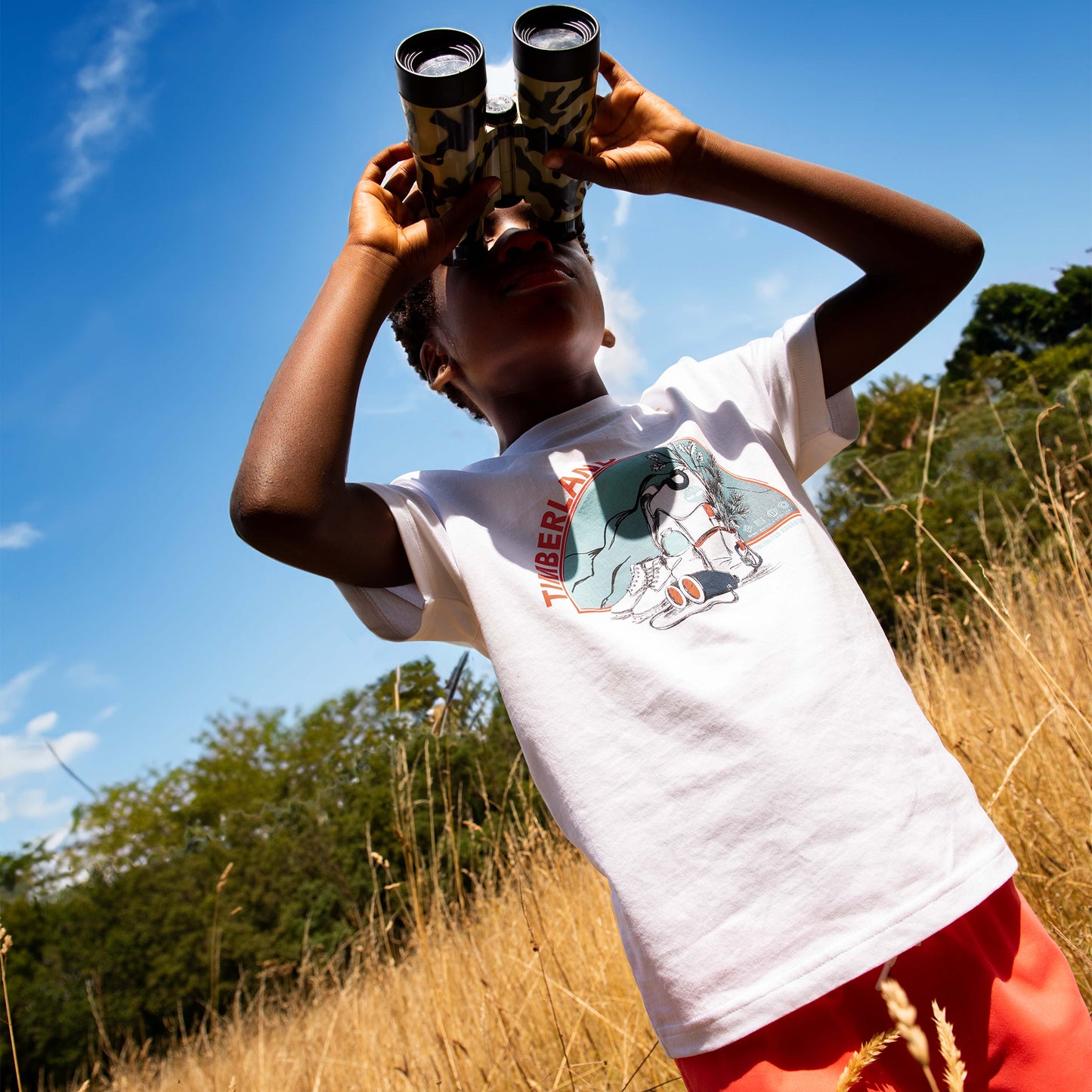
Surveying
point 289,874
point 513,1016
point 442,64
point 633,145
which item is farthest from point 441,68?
point 289,874

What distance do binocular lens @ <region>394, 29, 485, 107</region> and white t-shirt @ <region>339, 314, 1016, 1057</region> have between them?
0.51 m

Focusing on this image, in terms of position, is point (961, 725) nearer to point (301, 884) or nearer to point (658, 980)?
point (658, 980)

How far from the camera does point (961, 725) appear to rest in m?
2.21

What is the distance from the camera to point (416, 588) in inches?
46.5

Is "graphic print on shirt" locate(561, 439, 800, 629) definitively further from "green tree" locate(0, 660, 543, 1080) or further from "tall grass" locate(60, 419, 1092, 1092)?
"green tree" locate(0, 660, 543, 1080)

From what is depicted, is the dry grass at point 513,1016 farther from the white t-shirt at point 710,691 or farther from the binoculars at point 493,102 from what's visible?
the binoculars at point 493,102

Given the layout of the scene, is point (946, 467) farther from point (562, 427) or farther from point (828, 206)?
point (562, 427)

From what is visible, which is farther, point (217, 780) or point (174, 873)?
point (217, 780)

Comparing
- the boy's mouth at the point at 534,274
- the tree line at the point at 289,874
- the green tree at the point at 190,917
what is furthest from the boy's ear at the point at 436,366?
the green tree at the point at 190,917

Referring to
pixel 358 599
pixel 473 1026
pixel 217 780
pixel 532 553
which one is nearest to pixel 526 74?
pixel 532 553

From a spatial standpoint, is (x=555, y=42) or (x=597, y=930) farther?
(x=597, y=930)

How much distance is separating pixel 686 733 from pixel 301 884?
6676 millimetres

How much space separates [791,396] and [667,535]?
1.17 feet

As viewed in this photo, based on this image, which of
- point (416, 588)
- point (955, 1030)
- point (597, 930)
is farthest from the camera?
point (597, 930)
